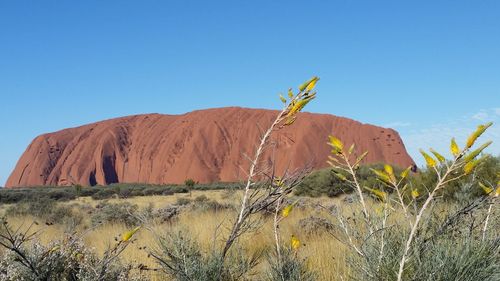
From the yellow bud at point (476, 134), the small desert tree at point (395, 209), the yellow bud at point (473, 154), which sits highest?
the yellow bud at point (476, 134)

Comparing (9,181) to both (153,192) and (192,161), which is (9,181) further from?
(153,192)

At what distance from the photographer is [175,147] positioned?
62125 millimetres

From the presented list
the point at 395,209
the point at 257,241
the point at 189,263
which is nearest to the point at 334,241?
the point at 257,241

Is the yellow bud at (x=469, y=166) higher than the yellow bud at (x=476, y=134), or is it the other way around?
the yellow bud at (x=476, y=134)

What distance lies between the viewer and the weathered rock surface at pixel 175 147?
58.6 meters

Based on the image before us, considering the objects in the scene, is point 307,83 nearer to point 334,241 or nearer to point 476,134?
point 476,134

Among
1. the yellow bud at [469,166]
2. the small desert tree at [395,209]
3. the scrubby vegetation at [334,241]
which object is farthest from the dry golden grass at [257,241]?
the yellow bud at [469,166]

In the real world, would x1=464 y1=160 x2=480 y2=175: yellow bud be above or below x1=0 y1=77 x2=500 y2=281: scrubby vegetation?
above

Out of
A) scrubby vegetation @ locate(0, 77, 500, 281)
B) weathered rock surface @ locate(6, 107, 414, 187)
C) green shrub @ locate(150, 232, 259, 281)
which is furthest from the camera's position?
weathered rock surface @ locate(6, 107, 414, 187)

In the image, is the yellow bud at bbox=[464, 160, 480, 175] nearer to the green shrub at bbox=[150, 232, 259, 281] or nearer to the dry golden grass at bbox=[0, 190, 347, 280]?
the dry golden grass at bbox=[0, 190, 347, 280]

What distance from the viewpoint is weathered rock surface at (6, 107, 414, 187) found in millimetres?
58562

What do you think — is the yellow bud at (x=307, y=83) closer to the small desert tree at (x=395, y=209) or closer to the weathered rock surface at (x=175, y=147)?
the small desert tree at (x=395, y=209)

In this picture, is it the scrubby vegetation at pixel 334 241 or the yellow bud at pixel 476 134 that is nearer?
the yellow bud at pixel 476 134

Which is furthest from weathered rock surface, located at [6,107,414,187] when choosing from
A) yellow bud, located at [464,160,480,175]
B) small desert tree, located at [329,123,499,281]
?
yellow bud, located at [464,160,480,175]
